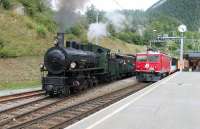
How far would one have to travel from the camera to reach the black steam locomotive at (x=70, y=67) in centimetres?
2111

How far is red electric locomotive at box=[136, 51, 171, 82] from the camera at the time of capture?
3409 cm

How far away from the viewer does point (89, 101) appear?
19234 millimetres

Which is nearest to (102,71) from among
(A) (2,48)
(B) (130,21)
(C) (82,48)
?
(C) (82,48)

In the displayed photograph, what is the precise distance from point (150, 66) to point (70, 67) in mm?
13984

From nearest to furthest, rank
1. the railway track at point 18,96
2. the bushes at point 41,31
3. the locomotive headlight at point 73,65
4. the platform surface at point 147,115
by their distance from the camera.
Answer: the platform surface at point 147,115, the railway track at point 18,96, the locomotive headlight at point 73,65, the bushes at point 41,31

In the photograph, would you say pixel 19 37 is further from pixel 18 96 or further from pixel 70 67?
pixel 18 96

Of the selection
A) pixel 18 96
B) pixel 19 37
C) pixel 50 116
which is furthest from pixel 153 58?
pixel 50 116

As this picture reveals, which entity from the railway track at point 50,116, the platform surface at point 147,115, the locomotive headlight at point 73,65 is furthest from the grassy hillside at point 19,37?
the platform surface at point 147,115

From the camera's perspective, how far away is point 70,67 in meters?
21.6

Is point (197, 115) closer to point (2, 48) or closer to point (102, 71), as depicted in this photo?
point (102, 71)

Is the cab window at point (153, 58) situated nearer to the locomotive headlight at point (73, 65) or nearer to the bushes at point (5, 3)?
the locomotive headlight at point (73, 65)

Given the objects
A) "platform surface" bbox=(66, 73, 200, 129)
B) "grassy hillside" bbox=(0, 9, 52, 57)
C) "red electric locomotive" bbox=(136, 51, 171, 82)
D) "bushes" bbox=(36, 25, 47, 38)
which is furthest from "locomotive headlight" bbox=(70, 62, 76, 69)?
"bushes" bbox=(36, 25, 47, 38)

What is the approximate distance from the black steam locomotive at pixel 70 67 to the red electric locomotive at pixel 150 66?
297 inches

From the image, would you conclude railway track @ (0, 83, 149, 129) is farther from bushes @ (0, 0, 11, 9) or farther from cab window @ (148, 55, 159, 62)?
bushes @ (0, 0, 11, 9)
